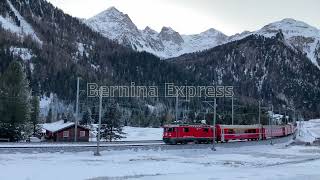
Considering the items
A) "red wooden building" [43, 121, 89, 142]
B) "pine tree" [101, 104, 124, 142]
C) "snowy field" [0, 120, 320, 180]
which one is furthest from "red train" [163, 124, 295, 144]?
"red wooden building" [43, 121, 89, 142]

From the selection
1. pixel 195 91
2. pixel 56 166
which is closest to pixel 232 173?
pixel 56 166

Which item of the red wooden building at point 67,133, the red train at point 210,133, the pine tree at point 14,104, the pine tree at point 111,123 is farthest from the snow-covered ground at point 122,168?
the red wooden building at point 67,133

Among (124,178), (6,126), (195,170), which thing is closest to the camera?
(124,178)

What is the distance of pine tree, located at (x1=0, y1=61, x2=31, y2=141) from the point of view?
76000mm

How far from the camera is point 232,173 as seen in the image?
150 feet

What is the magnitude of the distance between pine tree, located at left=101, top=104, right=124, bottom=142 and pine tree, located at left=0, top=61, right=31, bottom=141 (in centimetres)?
1836

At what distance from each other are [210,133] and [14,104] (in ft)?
93.0

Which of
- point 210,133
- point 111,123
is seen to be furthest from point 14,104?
point 210,133

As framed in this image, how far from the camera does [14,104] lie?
7738cm

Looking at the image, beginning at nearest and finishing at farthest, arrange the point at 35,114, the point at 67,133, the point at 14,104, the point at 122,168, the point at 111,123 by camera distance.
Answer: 1. the point at 122,168
2. the point at 14,104
3. the point at 35,114
4. the point at 111,123
5. the point at 67,133

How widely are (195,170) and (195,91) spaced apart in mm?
43851

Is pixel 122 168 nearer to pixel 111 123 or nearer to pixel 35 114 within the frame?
pixel 111 123

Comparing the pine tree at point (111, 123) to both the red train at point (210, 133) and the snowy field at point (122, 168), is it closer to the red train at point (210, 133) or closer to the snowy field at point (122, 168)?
the red train at point (210, 133)

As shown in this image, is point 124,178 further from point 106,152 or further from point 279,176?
point 106,152
